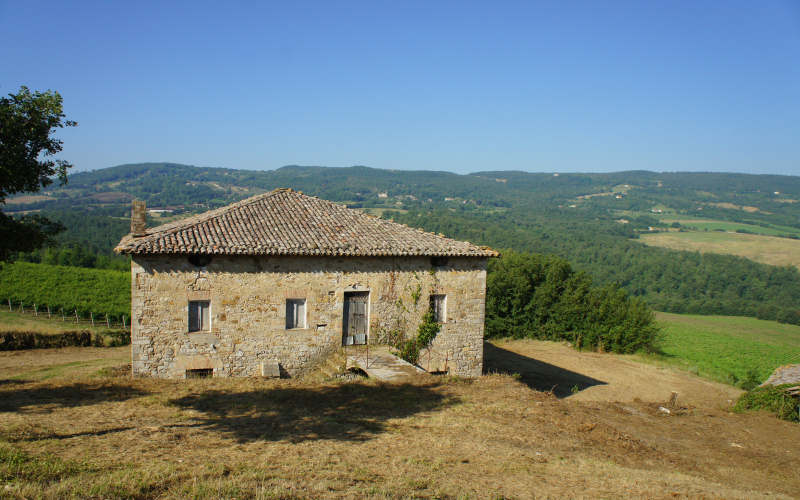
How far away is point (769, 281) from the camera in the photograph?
9262 cm

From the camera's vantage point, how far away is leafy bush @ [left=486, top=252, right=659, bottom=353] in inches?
1244

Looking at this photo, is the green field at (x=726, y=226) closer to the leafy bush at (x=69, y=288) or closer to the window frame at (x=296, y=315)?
the leafy bush at (x=69, y=288)

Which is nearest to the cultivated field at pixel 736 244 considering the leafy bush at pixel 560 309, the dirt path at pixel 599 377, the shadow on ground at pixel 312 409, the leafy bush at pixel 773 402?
the leafy bush at pixel 560 309

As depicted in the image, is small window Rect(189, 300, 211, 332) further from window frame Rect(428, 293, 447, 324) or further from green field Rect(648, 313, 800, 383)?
green field Rect(648, 313, 800, 383)

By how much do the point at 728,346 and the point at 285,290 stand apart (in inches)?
1813

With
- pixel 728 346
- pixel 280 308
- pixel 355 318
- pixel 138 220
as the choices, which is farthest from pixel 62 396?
pixel 728 346

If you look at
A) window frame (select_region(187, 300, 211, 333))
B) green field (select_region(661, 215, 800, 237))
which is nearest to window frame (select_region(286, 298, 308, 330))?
window frame (select_region(187, 300, 211, 333))

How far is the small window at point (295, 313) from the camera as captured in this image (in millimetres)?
15336

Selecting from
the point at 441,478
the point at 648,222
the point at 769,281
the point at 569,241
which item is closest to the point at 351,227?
the point at 441,478

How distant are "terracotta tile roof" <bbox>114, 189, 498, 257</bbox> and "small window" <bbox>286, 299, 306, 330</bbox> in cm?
159

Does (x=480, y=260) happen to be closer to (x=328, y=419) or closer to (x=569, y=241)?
(x=328, y=419)

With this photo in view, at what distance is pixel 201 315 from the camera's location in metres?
14.5

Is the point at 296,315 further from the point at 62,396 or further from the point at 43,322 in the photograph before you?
the point at 43,322

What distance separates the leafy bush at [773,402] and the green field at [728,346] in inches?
392
